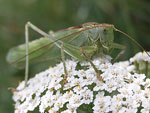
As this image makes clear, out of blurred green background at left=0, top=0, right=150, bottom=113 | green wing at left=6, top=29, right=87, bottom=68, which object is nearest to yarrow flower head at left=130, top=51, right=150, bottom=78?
green wing at left=6, top=29, right=87, bottom=68

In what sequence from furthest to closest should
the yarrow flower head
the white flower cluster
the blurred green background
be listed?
the blurred green background
the yarrow flower head
the white flower cluster

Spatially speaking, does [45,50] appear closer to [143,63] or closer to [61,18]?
[143,63]

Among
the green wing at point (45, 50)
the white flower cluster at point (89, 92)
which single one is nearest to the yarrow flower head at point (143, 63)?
the white flower cluster at point (89, 92)

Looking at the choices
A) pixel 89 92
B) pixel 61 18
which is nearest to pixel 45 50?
pixel 89 92

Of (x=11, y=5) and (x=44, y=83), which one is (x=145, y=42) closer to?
(x=44, y=83)

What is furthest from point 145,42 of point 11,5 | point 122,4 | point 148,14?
point 11,5

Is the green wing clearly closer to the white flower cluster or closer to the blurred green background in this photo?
the white flower cluster
